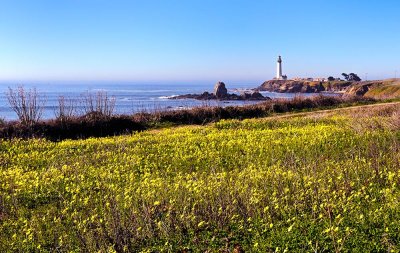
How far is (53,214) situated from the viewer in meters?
8.77

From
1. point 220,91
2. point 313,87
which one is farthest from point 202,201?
point 313,87

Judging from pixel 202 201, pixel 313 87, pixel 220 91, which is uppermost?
pixel 220 91

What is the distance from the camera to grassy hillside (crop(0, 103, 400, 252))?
6738 millimetres

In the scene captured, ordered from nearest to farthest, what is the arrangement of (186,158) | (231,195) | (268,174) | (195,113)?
(231,195) < (268,174) < (186,158) < (195,113)

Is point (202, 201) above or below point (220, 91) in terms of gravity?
below

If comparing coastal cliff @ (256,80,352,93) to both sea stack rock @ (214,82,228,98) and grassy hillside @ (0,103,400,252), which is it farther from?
grassy hillside @ (0,103,400,252)

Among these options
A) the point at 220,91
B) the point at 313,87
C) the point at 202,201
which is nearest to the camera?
the point at 202,201

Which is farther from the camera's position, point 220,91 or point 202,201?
point 220,91

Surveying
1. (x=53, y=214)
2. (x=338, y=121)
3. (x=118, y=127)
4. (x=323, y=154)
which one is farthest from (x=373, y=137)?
(x=118, y=127)

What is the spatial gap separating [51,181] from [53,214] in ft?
7.15

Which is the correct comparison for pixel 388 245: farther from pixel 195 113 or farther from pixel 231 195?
pixel 195 113

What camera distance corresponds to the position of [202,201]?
8.25 m

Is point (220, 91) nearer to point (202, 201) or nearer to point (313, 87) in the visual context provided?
point (313, 87)

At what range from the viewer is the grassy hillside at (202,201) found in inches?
265
